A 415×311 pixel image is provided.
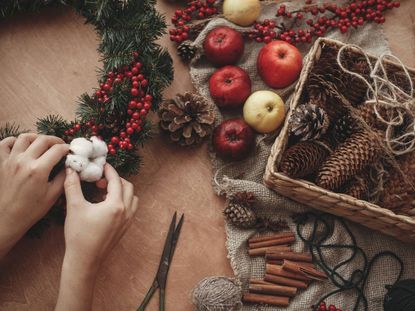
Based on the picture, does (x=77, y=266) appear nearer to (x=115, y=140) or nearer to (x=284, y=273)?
(x=115, y=140)

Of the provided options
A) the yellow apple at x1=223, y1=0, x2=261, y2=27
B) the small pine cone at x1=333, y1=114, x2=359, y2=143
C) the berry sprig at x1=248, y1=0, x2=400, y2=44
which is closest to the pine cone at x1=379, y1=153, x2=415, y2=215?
the small pine cone at x1=333, y1=114, x2=359, y2=143

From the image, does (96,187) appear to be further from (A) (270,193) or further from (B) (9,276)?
(A) (270,193)

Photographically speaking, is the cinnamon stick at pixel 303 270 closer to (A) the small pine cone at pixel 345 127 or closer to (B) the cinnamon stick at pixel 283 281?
(B) the cinnamon stick at pixel 283 281

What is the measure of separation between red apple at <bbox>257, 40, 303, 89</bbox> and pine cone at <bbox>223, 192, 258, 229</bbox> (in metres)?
0.35

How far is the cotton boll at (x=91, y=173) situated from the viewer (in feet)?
3.40

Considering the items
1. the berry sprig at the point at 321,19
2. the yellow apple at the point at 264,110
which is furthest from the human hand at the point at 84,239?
the berry sprig at the point at 321,19

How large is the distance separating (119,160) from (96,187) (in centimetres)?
10

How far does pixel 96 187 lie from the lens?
116 centimetres

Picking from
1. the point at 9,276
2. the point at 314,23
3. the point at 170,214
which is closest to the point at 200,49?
the point at 314,23

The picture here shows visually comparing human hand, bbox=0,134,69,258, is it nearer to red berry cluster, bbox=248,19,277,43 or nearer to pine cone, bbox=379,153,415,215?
red berry cluster, bbox=248,19,277,43

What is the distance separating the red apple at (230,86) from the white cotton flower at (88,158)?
0.38m

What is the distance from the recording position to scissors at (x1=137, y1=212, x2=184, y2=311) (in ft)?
3.88

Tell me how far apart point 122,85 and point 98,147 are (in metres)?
0.18

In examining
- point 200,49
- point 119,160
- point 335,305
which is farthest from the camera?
point 200,49
